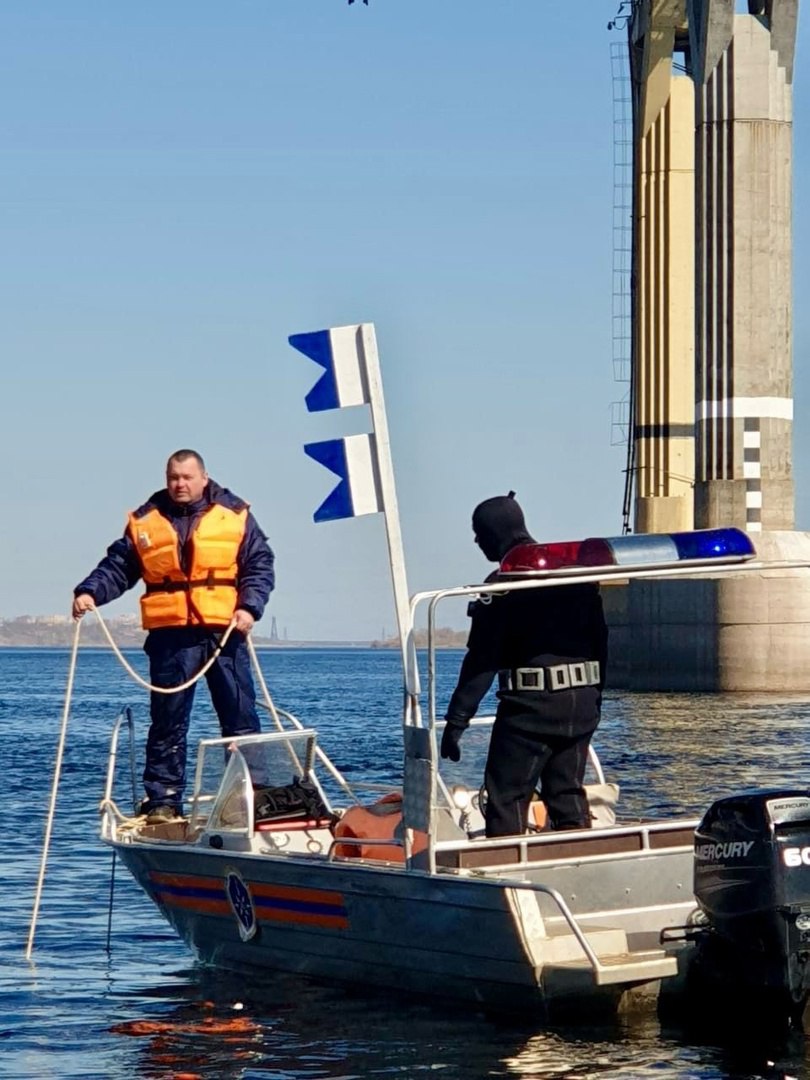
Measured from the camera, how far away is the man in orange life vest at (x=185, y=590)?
10.7 m

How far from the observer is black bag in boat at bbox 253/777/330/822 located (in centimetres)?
1000

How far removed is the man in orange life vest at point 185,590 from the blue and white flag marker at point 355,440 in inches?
62.3

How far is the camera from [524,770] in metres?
8.81

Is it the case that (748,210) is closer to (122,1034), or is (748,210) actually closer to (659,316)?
(659,316)

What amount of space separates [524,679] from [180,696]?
8.88 ft

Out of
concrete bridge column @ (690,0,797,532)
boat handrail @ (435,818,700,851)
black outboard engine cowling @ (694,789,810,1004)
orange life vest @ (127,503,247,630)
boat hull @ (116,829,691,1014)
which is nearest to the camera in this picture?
black outboard engine cowling @ (694,789,810,1004)

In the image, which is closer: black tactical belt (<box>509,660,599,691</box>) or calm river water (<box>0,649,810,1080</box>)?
calm river water (<box>0,649,810,1080</box>)

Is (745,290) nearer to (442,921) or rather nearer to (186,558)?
(186,558)

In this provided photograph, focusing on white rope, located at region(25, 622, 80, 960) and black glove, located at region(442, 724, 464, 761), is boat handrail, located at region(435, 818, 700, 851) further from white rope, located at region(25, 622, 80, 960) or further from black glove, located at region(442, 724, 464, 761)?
white rope, located at region(25, 622, 80, 960)

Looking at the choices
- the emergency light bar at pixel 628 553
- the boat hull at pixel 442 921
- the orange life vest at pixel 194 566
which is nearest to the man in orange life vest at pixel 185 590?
the orange life vest at pixel 194 566

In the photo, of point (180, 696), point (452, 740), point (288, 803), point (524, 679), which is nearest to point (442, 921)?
point (452, 740)

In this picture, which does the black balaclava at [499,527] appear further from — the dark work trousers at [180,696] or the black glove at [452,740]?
the dark work trousers at [180,696]

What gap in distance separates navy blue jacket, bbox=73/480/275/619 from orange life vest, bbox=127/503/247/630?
0.05 metres

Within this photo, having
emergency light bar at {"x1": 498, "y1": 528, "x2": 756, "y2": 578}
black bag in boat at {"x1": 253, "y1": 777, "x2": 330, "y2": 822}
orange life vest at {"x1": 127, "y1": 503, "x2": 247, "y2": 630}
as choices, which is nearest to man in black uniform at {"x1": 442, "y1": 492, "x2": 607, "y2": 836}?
emergency light bar at {"x1": 498, "y1": 528, "x2": 756, "y2": 578}
